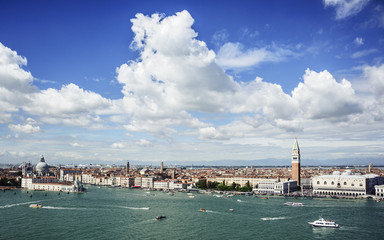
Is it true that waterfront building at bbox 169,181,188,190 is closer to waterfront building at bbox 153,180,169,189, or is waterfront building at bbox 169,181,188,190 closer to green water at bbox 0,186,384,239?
waterfront building at bbox 153,180,169,189

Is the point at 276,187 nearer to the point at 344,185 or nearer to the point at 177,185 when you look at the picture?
the point at 344,185

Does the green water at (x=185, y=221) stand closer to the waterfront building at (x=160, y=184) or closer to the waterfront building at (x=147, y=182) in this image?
the waterfront building at (x=160, y=184)

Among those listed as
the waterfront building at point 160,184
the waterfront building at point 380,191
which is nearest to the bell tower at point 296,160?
the waterfront building at point 380,191

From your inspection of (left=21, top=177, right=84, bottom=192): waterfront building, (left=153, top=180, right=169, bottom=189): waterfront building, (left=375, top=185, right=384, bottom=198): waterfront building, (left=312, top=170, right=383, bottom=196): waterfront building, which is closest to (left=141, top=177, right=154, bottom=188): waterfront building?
(left=153, top=180, right=169, bottom=189): waterfront building

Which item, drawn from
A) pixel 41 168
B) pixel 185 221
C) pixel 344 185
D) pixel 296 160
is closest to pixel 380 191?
pixel 344 185

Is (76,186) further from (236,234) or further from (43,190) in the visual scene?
(236,234)
